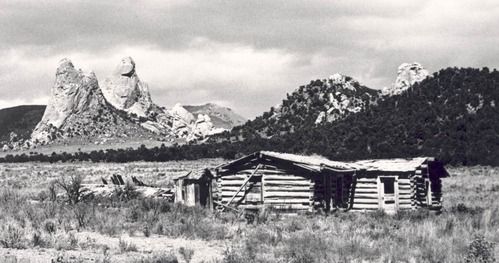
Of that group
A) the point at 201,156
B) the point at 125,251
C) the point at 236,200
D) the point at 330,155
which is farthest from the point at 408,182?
the point at 201,156

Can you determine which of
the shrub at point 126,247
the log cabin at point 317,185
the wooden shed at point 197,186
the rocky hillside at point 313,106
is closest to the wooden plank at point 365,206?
the log cabin at point 317,185

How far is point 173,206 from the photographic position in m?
23.0

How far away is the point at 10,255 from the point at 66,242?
6.18 ft

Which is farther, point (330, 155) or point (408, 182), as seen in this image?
point (330, 155)

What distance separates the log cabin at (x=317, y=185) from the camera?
Result: 74.5 feet

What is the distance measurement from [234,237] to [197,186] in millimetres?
10530

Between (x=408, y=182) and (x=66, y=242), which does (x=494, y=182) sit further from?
(x=66, y=242)

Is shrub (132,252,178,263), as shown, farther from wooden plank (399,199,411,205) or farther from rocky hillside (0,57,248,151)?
rocky hillside (0,57,248,151)

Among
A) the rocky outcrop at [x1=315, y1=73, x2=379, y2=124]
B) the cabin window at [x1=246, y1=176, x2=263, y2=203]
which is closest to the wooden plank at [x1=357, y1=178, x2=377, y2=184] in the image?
the cabin window at [x1=246, y1=176, x2=263, y2=203]

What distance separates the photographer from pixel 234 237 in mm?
15562

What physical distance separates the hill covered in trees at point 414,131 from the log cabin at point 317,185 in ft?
97.7

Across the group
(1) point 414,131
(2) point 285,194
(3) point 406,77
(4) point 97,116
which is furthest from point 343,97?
(2) point 285,194

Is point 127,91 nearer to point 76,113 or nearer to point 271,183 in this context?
point 76,113

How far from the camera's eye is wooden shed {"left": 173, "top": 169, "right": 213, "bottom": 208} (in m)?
25.8
